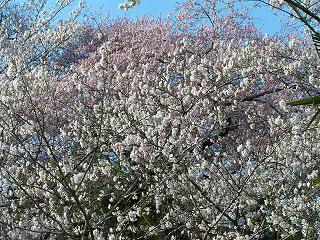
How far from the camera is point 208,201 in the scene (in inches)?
247

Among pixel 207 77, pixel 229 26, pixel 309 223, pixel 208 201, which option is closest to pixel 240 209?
pixel 208 201

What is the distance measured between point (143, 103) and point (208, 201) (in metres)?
2.59

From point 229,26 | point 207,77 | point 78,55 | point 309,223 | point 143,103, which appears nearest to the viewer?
point 309,223

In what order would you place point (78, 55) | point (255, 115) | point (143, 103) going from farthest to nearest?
point (78, 55)
point (255, 115)
point (143, 103)

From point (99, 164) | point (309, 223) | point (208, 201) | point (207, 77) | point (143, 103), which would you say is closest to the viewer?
point (309, 223)

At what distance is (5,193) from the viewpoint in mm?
6605

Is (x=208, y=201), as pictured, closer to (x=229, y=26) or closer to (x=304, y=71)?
(x=304, y=71)

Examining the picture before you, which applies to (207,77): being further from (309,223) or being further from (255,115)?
(309,223)

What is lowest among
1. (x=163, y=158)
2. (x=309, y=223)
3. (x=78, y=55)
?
(x=309, y=223)

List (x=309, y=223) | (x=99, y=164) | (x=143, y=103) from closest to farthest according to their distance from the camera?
(x=309, y=223), (x=99, y=164), (x=143, y=103)

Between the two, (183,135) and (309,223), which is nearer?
(309,223)

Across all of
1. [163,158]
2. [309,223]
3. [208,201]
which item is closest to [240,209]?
[208,201]

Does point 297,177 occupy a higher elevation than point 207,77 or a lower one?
lower

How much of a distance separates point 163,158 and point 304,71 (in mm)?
3493
